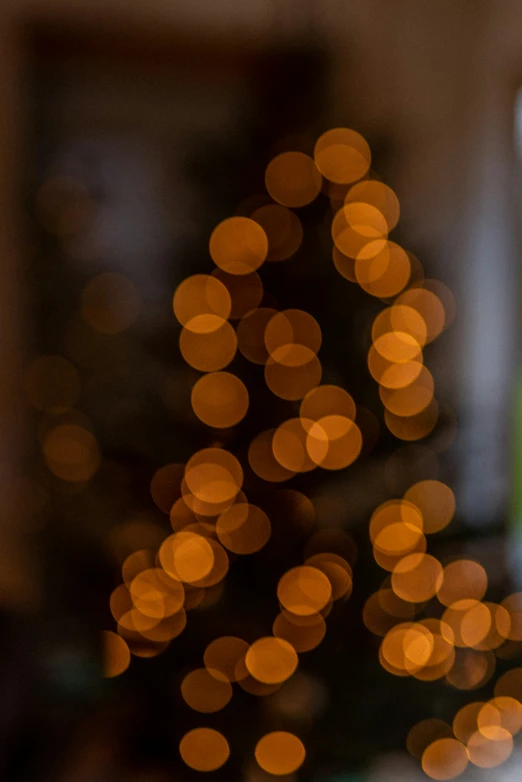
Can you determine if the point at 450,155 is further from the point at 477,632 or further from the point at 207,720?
the point at 207,720

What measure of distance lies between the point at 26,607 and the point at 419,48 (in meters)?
1.37

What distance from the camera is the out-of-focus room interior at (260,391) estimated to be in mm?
1074

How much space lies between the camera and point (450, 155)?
5.04ft

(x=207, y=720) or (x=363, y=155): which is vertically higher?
(x=363, y=155)

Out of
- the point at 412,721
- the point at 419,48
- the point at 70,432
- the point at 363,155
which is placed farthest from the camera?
the point at 419,48

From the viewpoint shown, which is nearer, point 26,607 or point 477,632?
point 477,632

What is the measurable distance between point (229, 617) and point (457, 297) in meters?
0.82

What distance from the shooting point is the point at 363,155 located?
106 centimetres

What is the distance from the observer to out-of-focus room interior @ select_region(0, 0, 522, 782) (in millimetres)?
1074

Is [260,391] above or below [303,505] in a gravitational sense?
above

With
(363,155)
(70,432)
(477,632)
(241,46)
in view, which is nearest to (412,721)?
(477,632)

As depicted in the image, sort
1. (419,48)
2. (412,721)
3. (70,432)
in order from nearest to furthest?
(412,721) < (70,432) < (419,48)

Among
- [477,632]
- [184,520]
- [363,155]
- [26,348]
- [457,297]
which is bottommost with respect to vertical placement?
[477,632]

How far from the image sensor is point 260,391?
108cm
